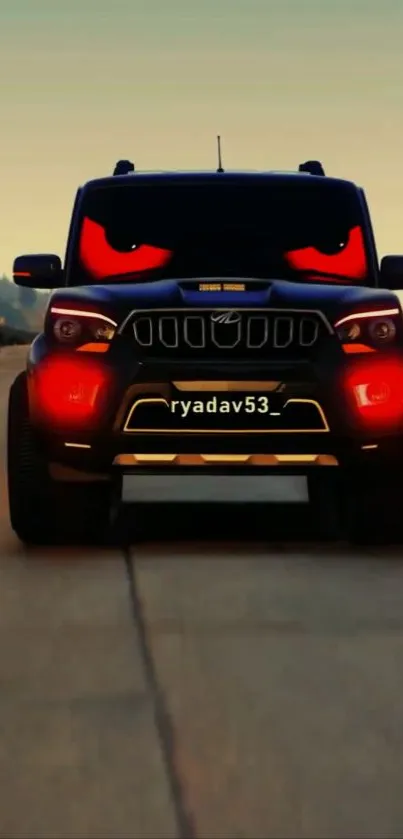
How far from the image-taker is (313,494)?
13.0 m

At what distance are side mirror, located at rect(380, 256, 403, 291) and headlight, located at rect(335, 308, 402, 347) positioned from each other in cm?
92

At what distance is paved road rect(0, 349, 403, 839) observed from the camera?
509 centimetres

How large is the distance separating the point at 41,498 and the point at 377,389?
181cm

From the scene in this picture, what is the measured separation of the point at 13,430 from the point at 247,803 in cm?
599

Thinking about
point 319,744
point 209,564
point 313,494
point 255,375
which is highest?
point 319,744

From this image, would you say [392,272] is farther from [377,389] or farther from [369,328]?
[377,389]

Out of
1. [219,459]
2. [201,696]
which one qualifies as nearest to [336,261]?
[219,459]

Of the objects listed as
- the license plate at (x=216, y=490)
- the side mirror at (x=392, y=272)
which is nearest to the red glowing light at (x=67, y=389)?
the side mirror at (x=392, y=272)

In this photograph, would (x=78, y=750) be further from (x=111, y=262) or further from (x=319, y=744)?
(x=111, y=262)

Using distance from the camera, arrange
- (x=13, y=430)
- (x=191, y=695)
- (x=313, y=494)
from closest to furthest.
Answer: (x=191, y=695) < (x=13, y=430) < (x=313, y=494)

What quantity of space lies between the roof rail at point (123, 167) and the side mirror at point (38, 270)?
53.0 inches

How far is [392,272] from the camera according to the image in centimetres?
1160

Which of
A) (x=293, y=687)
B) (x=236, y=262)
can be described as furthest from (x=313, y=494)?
(x=293, y=687)

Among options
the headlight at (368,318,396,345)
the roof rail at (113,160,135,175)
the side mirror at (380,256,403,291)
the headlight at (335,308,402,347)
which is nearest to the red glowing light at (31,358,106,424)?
the headlight at (335,308,402,347)
